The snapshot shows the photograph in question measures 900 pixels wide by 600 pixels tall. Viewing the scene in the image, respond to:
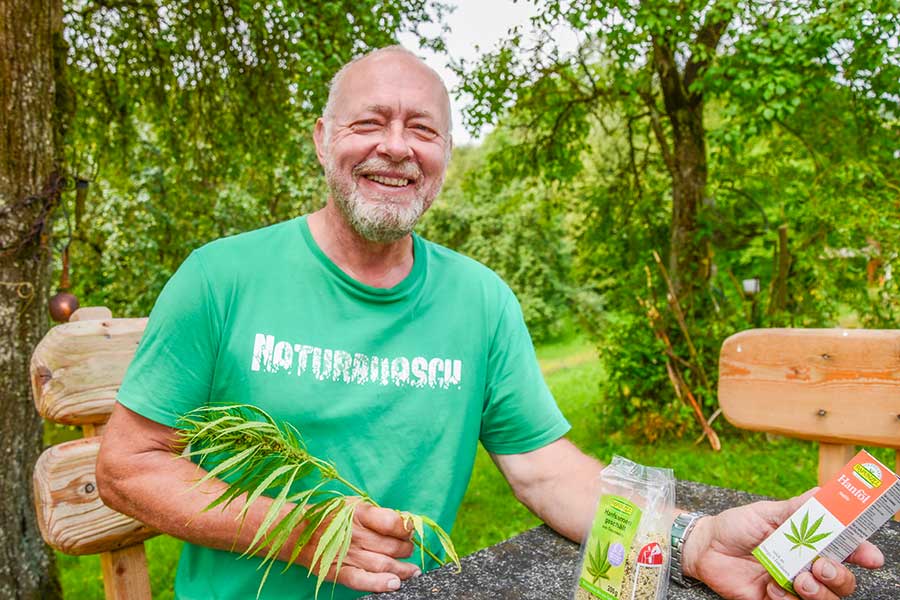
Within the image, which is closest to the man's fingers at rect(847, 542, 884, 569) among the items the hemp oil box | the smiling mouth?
the hemp oil box

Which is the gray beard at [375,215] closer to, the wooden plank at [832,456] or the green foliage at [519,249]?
the wooden plank at [832,456]

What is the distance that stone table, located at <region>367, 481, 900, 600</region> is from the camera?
1248 millimetres

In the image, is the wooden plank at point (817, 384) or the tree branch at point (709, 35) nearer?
the wooden plank at point (817, 384)

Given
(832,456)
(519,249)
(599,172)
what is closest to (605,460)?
(599,172)

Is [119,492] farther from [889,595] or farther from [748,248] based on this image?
[748,248]

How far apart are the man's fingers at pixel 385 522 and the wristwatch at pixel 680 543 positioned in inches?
21.8

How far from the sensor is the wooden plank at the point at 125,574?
69.8 inches

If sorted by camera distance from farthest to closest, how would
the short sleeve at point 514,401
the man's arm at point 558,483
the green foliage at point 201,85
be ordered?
the green foliage at point 201,85 → the short sleeve at point 514,401 → the man's arm at point 558,483

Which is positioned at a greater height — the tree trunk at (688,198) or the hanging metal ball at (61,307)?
the tree trunk at (688,198)

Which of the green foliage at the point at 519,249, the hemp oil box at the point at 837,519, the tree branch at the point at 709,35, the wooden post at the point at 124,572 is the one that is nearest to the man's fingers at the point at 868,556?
the hemp oil box at the point at 837,519

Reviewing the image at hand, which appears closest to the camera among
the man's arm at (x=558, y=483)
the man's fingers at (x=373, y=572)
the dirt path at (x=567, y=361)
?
the man's fingers at (x=373, y=572)

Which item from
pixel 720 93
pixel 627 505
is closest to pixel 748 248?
pixel 720 93

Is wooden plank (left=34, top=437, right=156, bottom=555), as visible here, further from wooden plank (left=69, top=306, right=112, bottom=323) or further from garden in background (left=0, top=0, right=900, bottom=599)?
garden in background (left=0, top=0, right=900, bottom=599)

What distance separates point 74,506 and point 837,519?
169 centimetres
